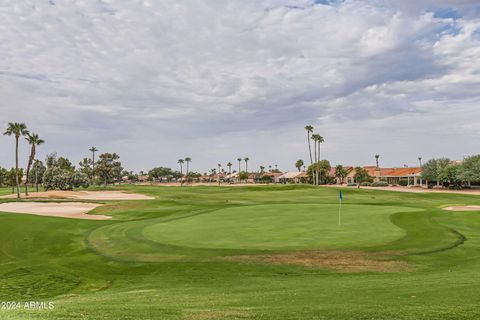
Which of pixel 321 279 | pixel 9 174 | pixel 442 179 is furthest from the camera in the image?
pixel 9 174

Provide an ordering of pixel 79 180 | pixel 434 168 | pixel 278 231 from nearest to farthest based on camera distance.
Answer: pixel 278 231, pixel 79 180, pixel 434 168

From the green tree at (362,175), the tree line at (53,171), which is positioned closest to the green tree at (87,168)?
the tree line at (53,171)

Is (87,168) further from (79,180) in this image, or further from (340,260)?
(340,260)

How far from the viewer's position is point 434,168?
117562 millimetres

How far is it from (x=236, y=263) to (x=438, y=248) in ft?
38.7

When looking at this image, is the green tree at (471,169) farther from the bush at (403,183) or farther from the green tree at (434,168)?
the bush at (403,183)

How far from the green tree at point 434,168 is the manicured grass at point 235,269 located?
3453 inches

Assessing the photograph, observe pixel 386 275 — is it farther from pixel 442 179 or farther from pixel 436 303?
pixel 442 179

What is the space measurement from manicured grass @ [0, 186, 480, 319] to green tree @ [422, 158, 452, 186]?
87.7 metres

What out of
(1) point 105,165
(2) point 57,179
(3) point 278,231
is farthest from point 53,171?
(3) point 278,231

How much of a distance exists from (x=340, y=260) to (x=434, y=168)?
10980cm

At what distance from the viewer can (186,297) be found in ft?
44.4

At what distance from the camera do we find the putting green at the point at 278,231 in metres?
23.9

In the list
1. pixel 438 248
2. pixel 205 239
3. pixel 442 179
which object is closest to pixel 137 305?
pixel 205 239
